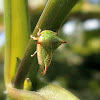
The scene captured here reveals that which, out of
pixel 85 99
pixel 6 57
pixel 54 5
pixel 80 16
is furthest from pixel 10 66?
pixel 80 16

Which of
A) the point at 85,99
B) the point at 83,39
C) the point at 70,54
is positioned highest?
the point at 83,39

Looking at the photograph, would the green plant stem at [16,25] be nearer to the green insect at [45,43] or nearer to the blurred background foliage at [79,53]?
the green insect at [45,43]

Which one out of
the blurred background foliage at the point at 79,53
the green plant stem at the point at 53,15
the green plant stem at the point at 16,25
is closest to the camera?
the green plant stem at the point at 53,15

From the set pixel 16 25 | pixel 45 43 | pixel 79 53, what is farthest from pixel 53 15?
pixel 79 53

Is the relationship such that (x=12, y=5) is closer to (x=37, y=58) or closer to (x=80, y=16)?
(x=37, y=58)

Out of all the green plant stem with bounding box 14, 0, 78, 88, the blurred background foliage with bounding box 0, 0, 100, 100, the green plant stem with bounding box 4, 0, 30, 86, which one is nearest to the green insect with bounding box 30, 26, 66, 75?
the green plant stem with bounding box 14, 0, 78, 88

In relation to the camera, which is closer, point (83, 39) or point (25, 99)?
point (25, 99)

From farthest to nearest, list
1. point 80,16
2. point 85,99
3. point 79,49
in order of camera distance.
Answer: point 79,49, point 80,16, point 85,99

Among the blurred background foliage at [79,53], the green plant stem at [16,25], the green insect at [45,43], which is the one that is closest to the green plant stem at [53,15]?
the green insect at [45,43]
